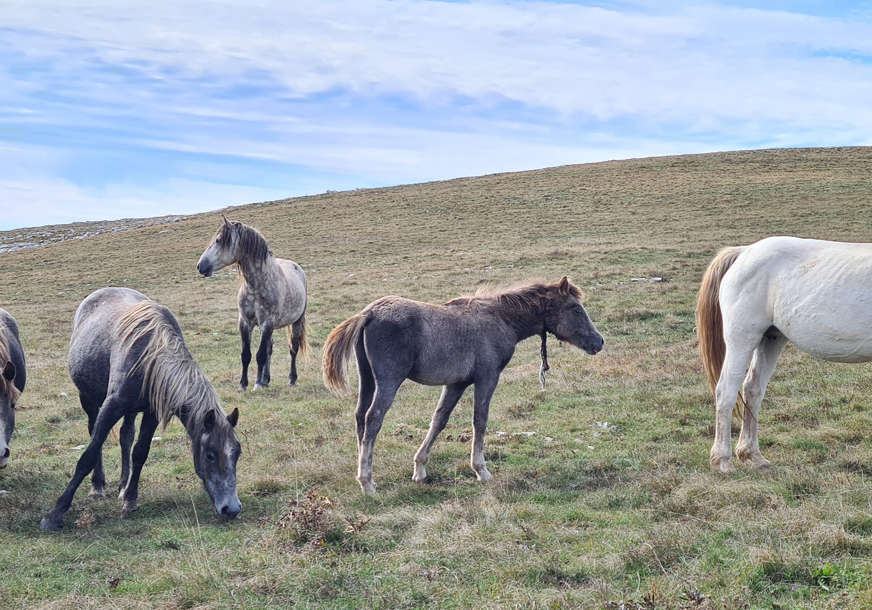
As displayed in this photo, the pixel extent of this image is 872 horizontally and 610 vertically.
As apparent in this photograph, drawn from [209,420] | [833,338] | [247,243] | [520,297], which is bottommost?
[209,420]

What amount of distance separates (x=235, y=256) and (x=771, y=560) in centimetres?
1117

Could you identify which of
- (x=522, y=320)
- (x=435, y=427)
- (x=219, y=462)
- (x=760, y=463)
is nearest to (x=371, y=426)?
(x=435, y=427)

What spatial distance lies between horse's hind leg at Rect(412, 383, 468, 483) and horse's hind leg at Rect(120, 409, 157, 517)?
2.76m

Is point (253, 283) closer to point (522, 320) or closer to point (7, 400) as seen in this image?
point (7, 400)

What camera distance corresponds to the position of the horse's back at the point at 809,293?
6941 millimetres

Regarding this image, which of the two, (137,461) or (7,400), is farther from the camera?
(7,400)

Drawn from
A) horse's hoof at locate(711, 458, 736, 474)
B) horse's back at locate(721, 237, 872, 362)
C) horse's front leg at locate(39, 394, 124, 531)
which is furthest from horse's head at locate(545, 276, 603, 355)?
horse's front leg at locate(39, 394, 124, 531)

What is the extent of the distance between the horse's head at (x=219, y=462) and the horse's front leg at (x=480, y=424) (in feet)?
8.17

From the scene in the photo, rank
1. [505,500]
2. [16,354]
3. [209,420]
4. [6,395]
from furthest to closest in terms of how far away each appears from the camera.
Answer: [16,354] < [6,395] < [505,500] < [209,420]

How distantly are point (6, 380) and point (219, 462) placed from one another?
2.66 m

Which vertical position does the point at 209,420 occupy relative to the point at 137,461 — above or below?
above

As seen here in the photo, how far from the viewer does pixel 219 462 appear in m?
6.43

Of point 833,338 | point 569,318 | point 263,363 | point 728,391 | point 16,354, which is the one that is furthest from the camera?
point 263,363

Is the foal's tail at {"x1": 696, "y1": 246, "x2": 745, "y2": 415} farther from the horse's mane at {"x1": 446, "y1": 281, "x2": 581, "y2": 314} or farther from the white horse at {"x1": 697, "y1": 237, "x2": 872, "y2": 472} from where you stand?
the horse's mane at {"x1": 446, "y1": 281, "x2": 581, "y2": 314}
